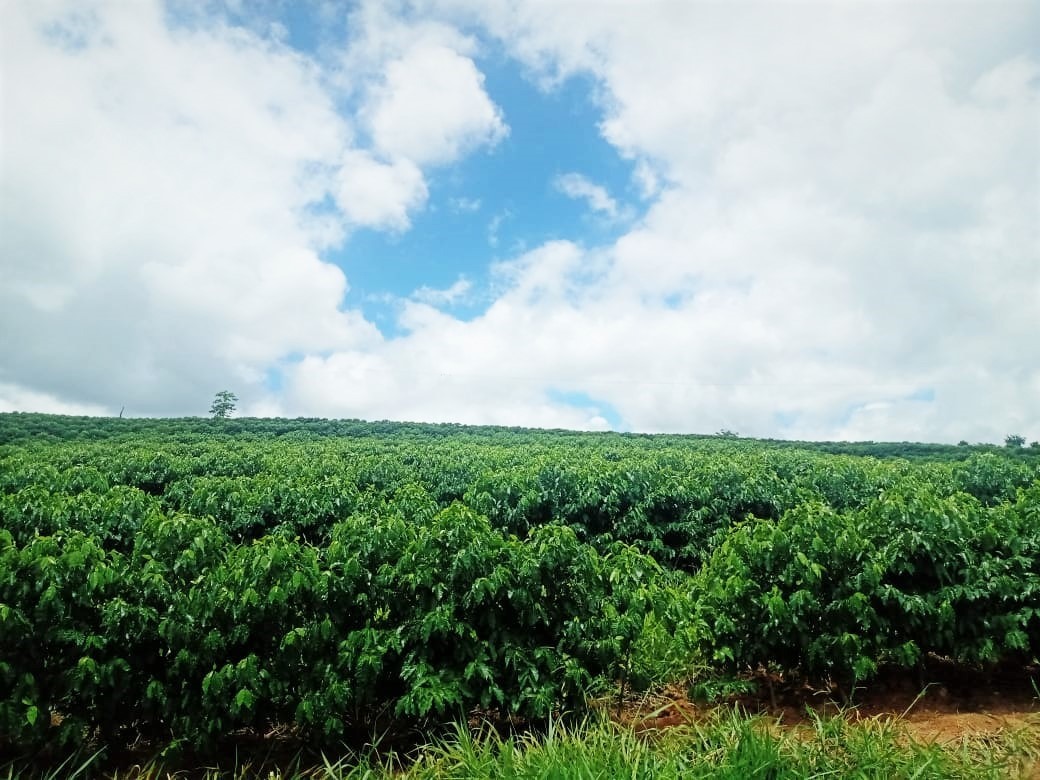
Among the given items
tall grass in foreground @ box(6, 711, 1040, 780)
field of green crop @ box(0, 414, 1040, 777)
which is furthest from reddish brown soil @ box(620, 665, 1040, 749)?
tall grass in foreground @ box(6, 711, 1040, 780)

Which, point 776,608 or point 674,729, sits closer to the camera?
point 674,729

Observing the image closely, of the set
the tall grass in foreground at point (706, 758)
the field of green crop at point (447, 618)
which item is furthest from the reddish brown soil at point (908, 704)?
the tall grass in foreground at point (706, 758)

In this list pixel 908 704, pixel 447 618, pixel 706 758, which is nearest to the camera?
pixel 706 758

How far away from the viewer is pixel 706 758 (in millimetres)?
4000

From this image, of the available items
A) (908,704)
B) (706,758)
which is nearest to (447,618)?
(706,758)

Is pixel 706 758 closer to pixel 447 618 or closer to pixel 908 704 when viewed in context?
pixel 447 618

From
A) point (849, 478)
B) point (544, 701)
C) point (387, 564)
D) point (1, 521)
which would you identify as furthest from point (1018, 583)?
point (1, 521)

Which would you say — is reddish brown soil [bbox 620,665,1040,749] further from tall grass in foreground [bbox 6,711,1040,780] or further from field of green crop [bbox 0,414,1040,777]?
tall grass in foreground [bbox 6,711,1040,780]

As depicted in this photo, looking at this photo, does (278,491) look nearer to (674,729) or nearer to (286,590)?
(286,590)

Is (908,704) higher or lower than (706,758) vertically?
lower

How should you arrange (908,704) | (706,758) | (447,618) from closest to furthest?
(706,758) < (447,618) < (908,704)

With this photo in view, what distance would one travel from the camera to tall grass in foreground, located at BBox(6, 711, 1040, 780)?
153 inches

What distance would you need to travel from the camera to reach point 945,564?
5.63m

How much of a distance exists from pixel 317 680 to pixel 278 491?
6.85 m
